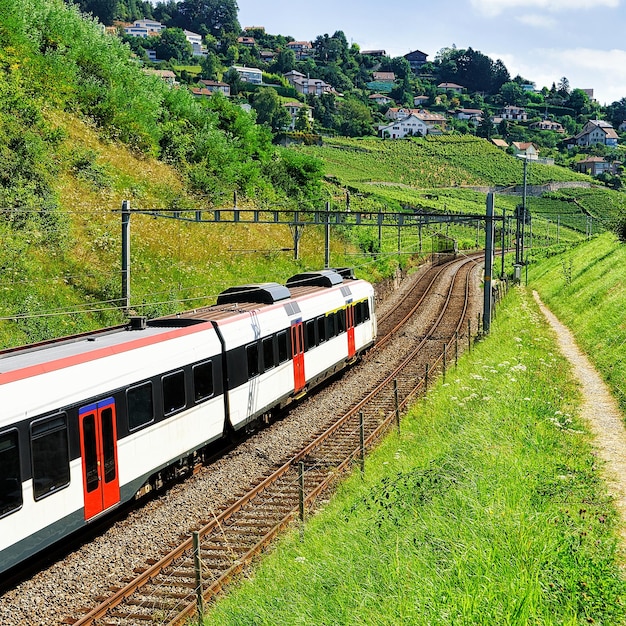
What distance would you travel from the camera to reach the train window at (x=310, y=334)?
2077 cm

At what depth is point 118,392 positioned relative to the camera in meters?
12.2

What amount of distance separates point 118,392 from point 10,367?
193 cm

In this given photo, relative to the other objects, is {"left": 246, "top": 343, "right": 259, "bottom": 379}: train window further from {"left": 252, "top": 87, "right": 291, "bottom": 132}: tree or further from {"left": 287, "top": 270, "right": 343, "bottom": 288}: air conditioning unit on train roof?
{"left": 252, "top": 87, "right": 291, "bottom": 132}: tree

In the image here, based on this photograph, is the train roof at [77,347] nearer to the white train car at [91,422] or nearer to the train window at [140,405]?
the white train car at [91,422]

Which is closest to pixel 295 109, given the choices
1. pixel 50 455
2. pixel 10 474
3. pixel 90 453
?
pixel 90 453

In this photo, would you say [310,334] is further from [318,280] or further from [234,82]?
[234,82]

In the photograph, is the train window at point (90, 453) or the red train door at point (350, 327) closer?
the train window at point (90, 453)

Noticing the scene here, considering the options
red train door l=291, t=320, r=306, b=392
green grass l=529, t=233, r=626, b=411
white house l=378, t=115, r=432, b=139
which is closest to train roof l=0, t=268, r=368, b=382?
red train door l=291, t=320, r=306, b=392

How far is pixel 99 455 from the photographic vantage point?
38.2 feet

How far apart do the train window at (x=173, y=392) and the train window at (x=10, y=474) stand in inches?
148

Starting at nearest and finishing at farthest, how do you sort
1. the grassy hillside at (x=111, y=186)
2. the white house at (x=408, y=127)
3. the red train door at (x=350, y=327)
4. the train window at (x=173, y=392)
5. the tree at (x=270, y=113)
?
the train window at (x=173, y=392)
the red train door at (x=350, y=327)
the grassy hillside at (x=111, y=186)
the tree at (x=270, y=113)
the white house at (x=408, y=127)

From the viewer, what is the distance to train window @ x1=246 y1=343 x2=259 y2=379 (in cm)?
1704

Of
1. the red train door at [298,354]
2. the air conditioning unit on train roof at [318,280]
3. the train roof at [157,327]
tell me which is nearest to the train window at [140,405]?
the train roof at [157,327]

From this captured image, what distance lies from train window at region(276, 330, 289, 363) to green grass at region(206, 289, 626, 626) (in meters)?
3.85
